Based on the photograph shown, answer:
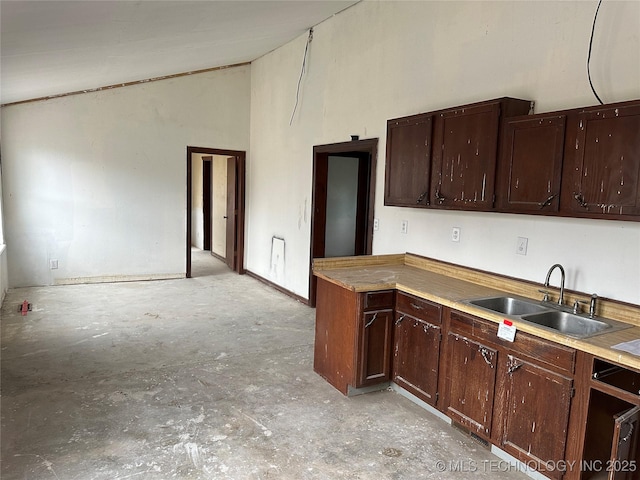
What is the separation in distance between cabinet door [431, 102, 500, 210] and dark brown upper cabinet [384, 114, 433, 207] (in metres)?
0.08

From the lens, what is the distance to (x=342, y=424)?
2.78 m

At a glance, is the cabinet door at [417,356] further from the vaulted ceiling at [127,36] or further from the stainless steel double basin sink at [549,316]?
the vaulted ceiling at [127,36]

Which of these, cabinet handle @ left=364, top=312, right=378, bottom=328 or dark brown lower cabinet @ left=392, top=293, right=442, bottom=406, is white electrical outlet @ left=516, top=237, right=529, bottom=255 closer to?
dark brown lower cabinet @ left=392, top=293, right=442, bottom=406

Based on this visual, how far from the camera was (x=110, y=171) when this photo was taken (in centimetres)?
634

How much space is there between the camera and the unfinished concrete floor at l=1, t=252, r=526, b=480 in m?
2.33

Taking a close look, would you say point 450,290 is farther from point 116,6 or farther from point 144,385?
point 116,6

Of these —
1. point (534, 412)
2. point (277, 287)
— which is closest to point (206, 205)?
point (277, 287)

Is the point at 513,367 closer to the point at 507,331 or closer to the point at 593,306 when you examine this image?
the point at 507,331

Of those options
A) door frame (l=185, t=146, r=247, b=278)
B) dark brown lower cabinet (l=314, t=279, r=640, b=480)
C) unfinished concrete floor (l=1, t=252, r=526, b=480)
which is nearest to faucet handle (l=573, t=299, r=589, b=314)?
dark brown lower cabinet (l=314, t=279, r=640, b=480)

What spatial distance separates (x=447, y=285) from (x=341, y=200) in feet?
13.0

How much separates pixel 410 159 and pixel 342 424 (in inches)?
76.4

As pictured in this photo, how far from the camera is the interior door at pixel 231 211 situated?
7368mm

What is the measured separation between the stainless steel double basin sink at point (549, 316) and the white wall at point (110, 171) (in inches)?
209

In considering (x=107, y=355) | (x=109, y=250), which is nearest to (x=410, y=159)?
(x=107, y=355)
